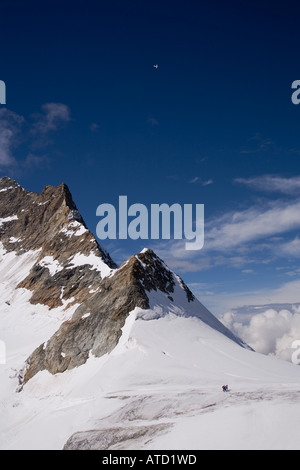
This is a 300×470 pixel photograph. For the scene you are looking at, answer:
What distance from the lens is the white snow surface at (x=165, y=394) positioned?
1770 cm

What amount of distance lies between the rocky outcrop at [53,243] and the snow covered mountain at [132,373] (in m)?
0.70

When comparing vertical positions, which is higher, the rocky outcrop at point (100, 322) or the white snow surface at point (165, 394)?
the rocky outcrop at point (100, 322)

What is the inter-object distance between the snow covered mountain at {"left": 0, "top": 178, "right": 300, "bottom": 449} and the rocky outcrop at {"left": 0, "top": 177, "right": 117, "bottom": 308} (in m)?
0.70

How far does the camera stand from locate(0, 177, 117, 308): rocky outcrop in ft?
242

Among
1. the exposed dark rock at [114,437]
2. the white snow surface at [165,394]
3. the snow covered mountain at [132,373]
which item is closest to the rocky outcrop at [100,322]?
the snow covered mountain at [132,373]

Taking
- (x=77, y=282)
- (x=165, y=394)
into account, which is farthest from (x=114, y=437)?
(x=77, y=282)

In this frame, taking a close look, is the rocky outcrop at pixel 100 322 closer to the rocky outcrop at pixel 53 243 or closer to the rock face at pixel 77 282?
the rock face at pixel 77 282

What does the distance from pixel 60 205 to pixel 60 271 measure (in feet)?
138

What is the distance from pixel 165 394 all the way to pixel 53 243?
7695 cm

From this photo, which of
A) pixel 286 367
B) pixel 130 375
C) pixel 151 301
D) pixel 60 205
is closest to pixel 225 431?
pixel 130 375

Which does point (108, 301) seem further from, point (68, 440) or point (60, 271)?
point (60, 271)

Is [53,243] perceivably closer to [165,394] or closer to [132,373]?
[132,373]

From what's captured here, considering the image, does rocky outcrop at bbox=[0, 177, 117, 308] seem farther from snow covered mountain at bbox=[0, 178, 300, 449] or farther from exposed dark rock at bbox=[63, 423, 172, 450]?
exposed dark rock at bbox=[63, 423, 172, 450]

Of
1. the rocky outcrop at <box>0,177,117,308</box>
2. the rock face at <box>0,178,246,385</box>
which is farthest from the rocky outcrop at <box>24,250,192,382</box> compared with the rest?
the rocky outcrop at <box>0,177,117,308</box>
